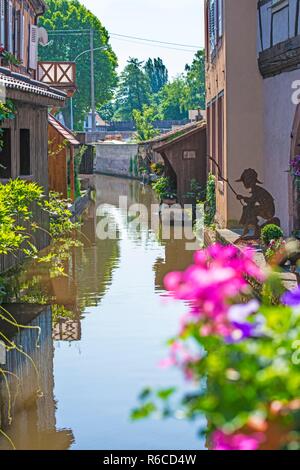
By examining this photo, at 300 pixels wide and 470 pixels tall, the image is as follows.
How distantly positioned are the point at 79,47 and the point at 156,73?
77.1 m

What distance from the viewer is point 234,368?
103 inches

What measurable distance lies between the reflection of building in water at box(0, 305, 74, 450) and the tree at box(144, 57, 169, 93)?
13331 cm

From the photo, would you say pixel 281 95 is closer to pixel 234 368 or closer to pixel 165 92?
pixel 234 368

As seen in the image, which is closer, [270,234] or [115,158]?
[270,234]

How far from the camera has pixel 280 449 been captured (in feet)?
9.23

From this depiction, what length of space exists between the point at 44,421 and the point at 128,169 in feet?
166

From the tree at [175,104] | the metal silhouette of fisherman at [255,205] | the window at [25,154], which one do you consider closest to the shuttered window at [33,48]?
the window at [25,154]

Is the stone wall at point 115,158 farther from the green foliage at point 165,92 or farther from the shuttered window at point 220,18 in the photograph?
the shuttered window at point 220,18

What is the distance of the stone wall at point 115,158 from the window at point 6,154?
39.5 meters

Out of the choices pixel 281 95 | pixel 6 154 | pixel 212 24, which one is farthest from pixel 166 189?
pixel 6 154

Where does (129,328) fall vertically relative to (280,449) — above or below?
below

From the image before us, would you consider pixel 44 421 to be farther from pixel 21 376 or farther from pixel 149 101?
pixel 149 101

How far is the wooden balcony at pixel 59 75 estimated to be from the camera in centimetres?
2984
